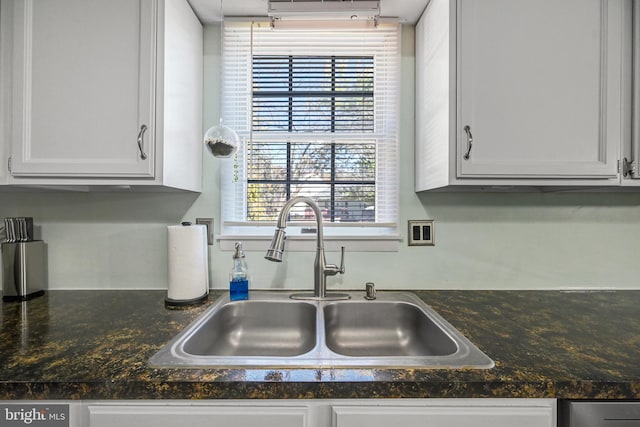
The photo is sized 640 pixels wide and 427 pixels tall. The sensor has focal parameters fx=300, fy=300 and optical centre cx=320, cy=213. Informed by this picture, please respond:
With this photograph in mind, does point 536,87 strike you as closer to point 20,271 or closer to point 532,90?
point 532,90

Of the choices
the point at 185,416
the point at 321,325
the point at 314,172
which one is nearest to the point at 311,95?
the point at 314,172

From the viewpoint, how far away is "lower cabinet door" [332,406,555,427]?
0.65m

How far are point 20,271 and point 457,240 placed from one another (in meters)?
1.83

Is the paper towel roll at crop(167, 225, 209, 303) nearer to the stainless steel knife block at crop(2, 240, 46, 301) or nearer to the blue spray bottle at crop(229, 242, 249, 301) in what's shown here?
the blue spray bottle at crop(229, 242, 249, 301)

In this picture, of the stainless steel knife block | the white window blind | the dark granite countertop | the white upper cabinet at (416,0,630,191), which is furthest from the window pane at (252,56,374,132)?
the stainless steel knife block

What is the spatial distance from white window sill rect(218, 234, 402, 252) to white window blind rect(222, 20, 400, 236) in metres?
0.06

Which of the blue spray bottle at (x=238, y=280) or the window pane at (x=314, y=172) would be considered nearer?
the blue spray bottle at (x=238, y=280)

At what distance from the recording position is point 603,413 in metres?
0.63

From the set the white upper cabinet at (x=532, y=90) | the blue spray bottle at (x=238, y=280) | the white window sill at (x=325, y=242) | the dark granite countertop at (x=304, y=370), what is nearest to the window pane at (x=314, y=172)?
the white window sill at (x=325, y=242)

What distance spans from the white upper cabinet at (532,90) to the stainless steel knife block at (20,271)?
1.67 metres

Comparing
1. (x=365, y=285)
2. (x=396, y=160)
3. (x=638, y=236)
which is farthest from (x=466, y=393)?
(x=638, y=236)

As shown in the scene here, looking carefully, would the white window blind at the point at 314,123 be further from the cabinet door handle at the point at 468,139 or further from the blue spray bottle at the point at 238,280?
the cabinet door handle at the point at 468,139

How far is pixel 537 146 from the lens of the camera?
1049 mm

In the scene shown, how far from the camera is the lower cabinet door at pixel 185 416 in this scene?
2.10ft
